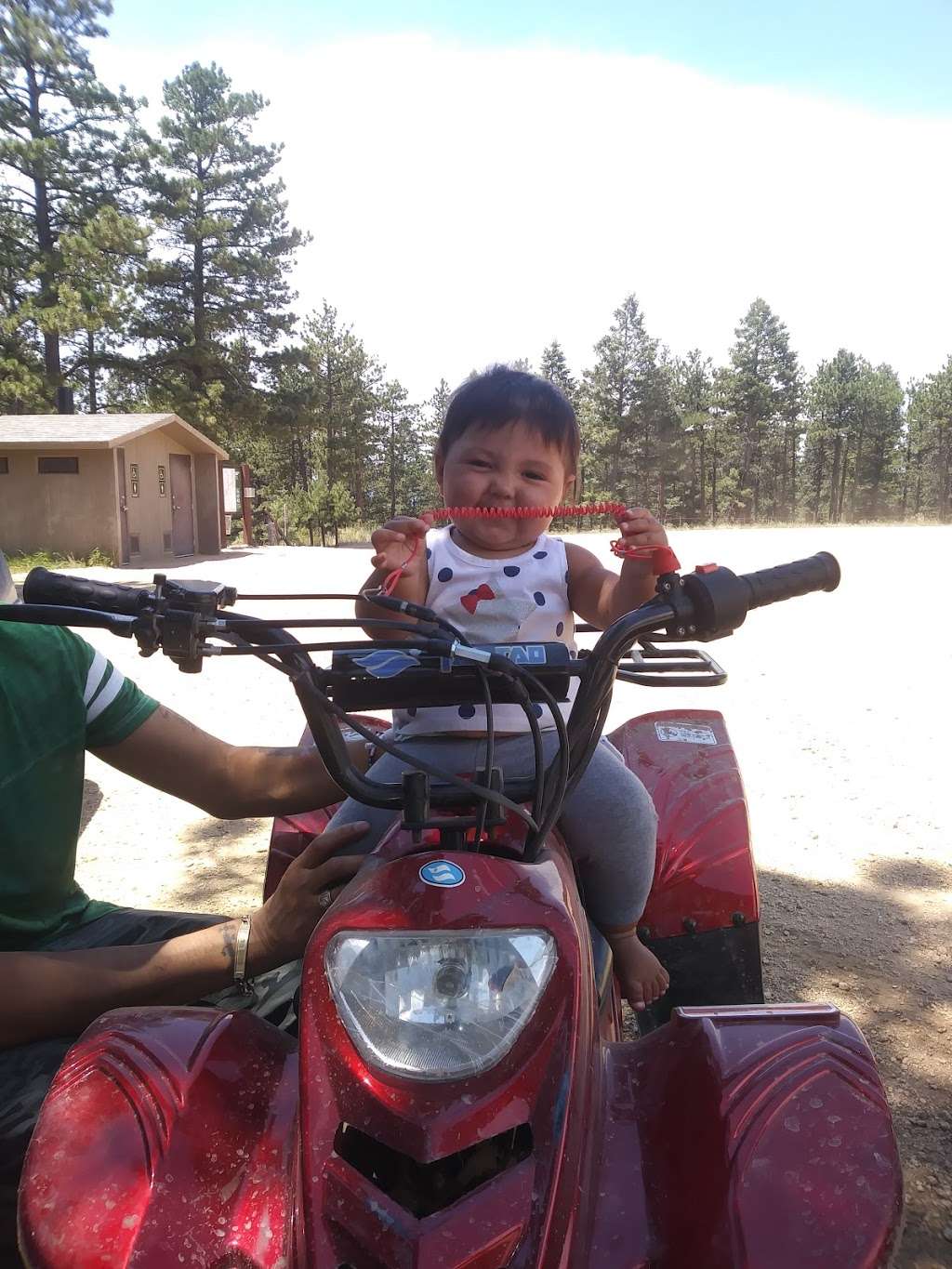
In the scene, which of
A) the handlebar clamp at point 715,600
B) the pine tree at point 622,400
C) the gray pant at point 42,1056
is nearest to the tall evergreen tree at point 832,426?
the pine tree at point 622,400

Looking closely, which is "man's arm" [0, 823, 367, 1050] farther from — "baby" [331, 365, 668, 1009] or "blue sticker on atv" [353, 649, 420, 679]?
"blue sticker on atv" [353, 649, 420, 679]

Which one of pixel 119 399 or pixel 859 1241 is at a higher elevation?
pixel 119 399

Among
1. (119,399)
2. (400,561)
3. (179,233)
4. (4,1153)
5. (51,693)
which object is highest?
(179,233)

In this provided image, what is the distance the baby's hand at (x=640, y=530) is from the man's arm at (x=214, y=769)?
0.84 meters

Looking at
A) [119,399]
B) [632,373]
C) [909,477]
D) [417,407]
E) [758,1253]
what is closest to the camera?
[758,1253]

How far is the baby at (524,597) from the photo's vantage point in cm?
184

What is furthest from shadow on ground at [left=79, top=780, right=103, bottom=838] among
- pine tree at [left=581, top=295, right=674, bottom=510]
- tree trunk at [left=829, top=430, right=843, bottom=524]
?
tree trunk at [left=829, top=430, right=843, bottom=524]

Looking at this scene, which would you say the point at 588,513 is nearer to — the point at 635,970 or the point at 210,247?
the point at 635,970

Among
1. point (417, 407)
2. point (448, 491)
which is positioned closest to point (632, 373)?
point (417, 407)

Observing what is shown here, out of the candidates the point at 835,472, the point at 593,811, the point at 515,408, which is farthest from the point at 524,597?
the point at 835,472

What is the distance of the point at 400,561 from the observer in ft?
5.40

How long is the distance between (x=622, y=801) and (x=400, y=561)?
628mm

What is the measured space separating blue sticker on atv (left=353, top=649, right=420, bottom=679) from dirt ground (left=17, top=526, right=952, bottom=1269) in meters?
1.67

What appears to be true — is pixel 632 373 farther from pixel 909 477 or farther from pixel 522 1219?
pixel 522 1219
